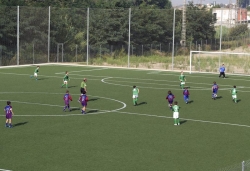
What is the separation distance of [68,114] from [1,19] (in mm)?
33643

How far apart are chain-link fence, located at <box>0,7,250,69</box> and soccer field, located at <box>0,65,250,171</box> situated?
16.4m

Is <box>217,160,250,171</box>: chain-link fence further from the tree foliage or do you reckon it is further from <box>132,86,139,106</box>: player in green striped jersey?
the tree foliage

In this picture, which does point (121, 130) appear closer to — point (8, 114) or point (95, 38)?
point (8, 114)

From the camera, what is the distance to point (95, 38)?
69.1m

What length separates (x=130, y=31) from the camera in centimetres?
6812

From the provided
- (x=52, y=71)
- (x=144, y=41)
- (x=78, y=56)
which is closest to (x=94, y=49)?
(x=78, y=56)

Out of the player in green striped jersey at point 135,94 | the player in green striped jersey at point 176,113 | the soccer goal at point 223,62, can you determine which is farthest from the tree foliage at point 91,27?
the player in green striped jersey at point 176,113

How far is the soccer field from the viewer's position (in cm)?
2088

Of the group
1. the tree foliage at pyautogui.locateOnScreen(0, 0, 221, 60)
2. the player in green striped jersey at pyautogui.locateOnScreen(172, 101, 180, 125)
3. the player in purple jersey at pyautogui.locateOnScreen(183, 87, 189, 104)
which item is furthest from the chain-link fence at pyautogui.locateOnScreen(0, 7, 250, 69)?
the player in green striped jersey at pyautogui.locateOnScreen(172, 101, 180, 125)

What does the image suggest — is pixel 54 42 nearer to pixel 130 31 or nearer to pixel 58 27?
pixel 58 27

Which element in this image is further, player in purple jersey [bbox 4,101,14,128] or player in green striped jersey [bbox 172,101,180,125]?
player in green striped jersey [bbox 172,101,180,125]

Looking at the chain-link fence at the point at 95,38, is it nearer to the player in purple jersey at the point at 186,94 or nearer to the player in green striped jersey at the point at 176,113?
the player in purple jersey at the point at 186,94

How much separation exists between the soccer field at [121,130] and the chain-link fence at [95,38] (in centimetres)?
1637

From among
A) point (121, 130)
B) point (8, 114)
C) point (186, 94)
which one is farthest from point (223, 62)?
point (8, 114)
